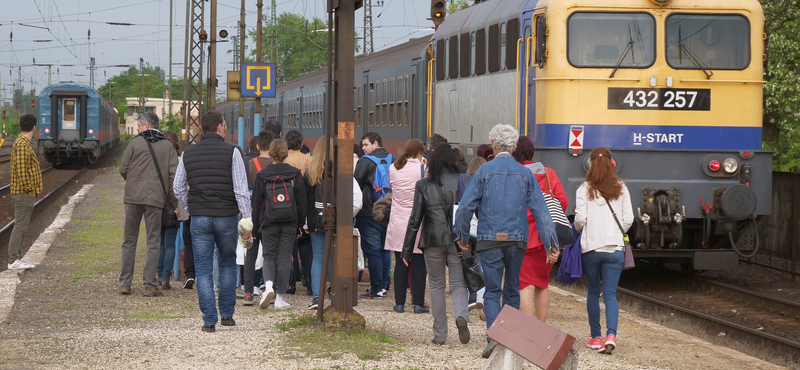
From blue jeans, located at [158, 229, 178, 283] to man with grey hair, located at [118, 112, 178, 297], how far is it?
1.90 feet

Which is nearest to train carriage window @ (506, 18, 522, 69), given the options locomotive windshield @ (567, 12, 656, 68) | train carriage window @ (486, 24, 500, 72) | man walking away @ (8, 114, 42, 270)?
train carriage window @ (486, 24, 500, 72)

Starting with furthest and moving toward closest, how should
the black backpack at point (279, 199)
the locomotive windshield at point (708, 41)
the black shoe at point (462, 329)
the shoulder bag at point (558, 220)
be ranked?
the locomotive windshield at point (708, 41) < the black backpack at point (279, 199) < the black shoe at point (462, 329) < the shoulder bag at point (558, 220)

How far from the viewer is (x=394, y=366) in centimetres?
699

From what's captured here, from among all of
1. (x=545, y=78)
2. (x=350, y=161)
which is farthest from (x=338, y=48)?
(x=545, y=78)

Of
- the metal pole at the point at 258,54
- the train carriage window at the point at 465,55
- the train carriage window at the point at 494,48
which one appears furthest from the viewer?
the metal pole at the point at 258,54

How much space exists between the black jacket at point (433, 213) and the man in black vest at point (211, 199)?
52.2 inches

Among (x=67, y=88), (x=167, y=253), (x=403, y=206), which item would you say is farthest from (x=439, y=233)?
(x=67, y=88)

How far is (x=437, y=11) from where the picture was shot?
18.2 metres

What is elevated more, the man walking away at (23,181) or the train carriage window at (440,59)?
the train carriage window at (440,59)

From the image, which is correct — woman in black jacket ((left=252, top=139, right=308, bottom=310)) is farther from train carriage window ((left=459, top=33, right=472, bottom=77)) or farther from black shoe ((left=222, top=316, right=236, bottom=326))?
train carriage window ((left=459, top=33, right=472, bottom=77))

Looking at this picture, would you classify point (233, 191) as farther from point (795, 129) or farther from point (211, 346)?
point (795, 129)

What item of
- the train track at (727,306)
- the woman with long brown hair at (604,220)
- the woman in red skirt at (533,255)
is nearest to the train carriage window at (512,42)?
the train track at (727,306)

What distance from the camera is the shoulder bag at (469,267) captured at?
7961 mm

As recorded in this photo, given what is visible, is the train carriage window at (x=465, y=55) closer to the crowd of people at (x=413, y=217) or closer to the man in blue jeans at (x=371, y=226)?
the man in blue jeans at (x=371, y=226)
